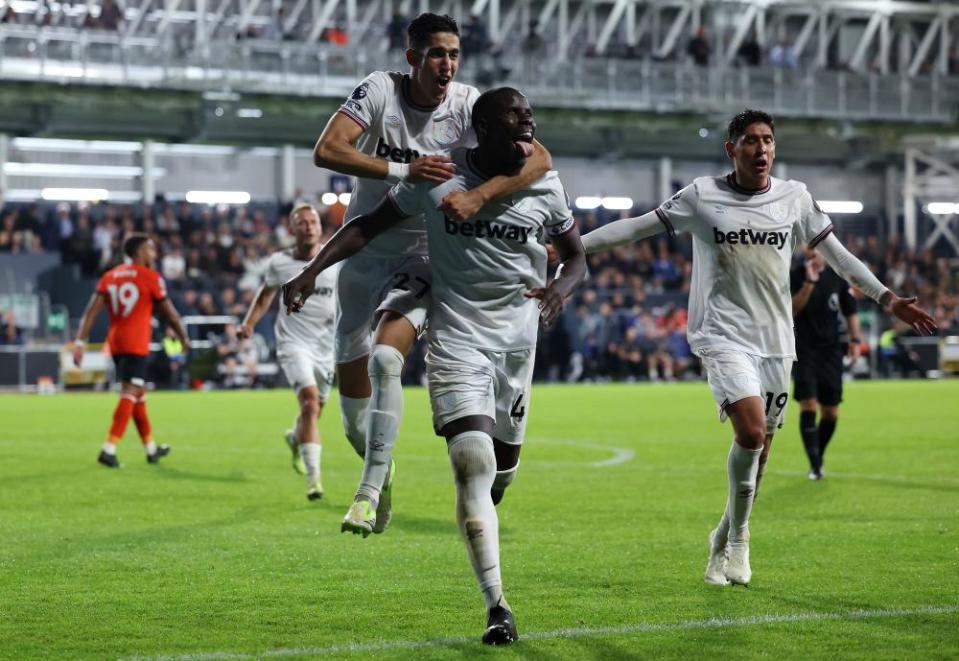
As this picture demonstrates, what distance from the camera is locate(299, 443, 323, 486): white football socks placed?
12.2m

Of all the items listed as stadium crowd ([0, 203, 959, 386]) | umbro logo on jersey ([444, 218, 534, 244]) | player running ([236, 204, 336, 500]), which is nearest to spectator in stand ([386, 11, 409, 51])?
stadium crowd ([0, 203, 959, 386])

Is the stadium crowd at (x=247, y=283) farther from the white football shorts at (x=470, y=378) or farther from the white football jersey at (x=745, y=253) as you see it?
the white football shorts at (x=470, y=378)

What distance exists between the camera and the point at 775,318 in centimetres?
786

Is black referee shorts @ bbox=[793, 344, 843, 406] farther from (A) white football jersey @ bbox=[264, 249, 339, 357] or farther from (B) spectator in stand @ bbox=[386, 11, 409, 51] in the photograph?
(B) spectator in stand @ bbox=[386, 11, 409, 51]

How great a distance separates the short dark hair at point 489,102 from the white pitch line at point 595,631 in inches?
87.3

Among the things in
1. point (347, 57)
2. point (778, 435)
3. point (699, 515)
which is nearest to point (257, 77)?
point (347, 57)

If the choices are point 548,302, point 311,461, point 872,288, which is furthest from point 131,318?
point 548,302

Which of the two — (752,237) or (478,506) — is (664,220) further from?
(478,506)

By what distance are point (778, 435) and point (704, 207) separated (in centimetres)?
1257

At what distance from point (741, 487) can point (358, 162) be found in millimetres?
2550

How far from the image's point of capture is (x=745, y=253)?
7.80 meters

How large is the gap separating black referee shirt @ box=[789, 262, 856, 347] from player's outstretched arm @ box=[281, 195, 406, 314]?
25.0 feet

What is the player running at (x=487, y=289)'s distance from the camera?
20.8 ft

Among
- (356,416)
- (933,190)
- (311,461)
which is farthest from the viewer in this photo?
(933,190)
